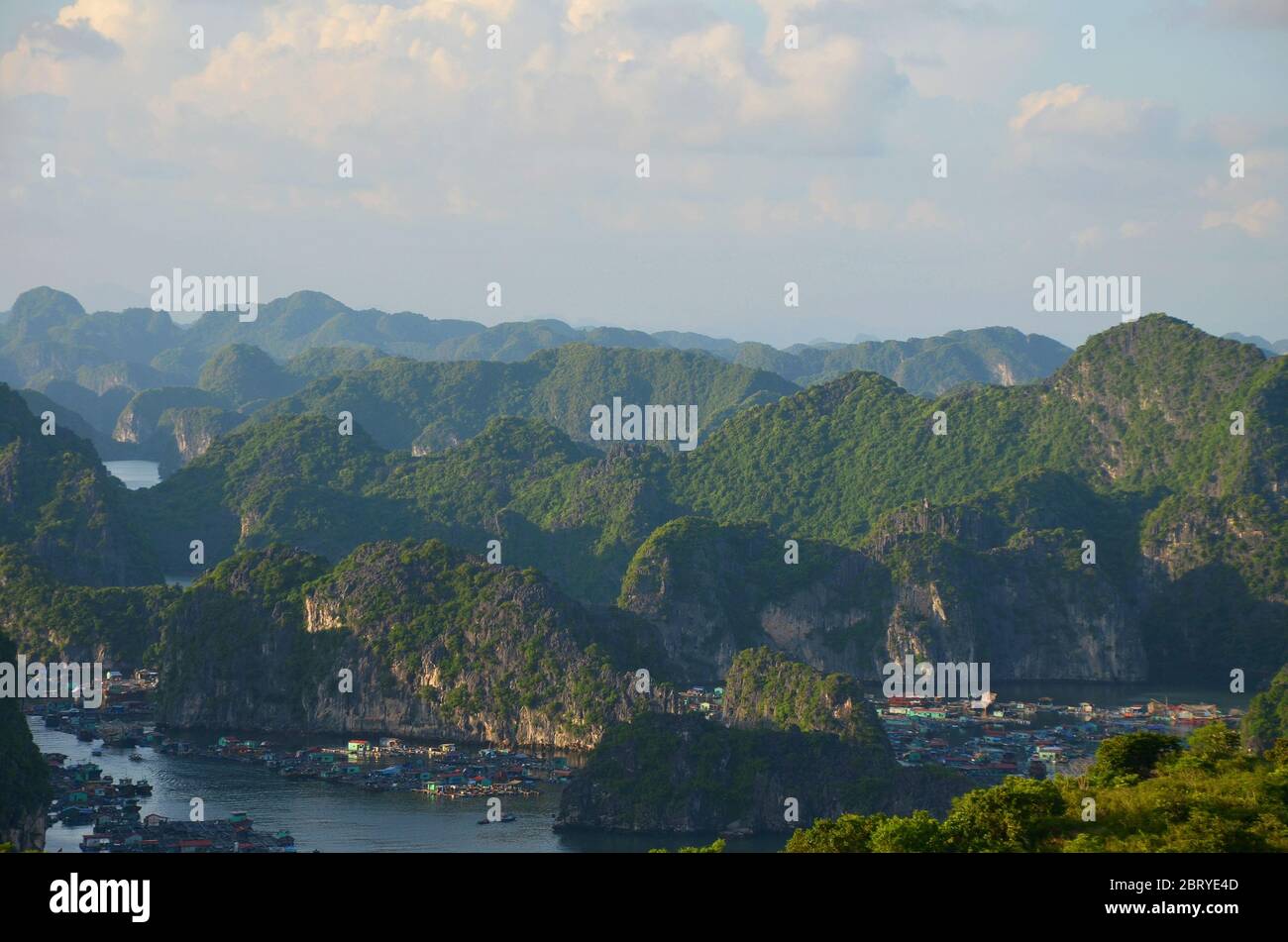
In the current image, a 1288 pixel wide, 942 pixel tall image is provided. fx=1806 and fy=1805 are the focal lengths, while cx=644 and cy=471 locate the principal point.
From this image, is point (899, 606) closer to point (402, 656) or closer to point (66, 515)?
point (402, 656)

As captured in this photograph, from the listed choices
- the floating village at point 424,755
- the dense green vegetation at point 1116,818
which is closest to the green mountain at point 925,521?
the floating village at point 424,755

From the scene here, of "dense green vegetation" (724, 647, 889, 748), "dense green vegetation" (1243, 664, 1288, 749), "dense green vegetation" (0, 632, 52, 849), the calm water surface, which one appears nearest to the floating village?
the calm water surface

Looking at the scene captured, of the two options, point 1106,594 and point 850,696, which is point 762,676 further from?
point 1106,594

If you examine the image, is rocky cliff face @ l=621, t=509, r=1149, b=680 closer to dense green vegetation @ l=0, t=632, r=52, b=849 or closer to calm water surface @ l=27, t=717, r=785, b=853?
calm water surface @ l=27, t=717, r=785, b=853

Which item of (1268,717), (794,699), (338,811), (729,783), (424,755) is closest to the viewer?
(729,783)

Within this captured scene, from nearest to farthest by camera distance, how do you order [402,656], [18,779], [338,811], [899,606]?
[18,779], [338,811], [402,656], [899,606]

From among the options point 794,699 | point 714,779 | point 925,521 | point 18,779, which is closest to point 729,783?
point 714,779
